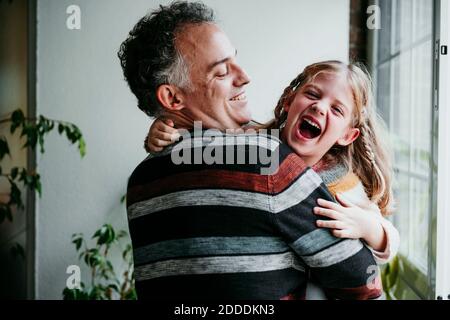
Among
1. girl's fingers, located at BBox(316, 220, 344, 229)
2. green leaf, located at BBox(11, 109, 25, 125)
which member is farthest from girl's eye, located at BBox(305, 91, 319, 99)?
green leaf, located at BBox(11, 109, 25, 125)

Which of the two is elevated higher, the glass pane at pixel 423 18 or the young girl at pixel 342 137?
the glass pane at pixel 423 18

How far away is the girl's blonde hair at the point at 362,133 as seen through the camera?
1.28 metres

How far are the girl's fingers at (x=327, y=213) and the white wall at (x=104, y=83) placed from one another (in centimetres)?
32

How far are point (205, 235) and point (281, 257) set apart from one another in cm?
17

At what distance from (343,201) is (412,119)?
425 millimetres

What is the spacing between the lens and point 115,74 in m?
1.44

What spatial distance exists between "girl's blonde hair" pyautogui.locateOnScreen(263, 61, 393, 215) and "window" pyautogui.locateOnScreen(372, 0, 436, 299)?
0.28 ft

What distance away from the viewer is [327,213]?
1.08m

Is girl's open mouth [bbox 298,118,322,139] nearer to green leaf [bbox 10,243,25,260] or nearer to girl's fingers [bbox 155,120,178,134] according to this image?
girl's fingers [bbox 155,120,178,134]

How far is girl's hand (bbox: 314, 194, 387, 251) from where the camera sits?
42.3 inches

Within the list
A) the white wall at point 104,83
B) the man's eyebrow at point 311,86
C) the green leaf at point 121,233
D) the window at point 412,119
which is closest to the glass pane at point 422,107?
the window at point 412,119

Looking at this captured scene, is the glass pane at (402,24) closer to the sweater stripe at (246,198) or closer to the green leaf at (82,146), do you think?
the sweater stripe at (246,198)

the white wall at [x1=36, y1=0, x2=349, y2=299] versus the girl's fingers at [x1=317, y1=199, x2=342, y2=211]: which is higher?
the white wall at [x1=36, y1=0, x2=349, y2=299]

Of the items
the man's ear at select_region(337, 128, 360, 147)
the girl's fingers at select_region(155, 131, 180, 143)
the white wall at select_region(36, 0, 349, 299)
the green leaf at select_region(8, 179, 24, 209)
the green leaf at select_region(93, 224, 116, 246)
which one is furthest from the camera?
the green leaf at select_region(8, 179, 24, 209)
